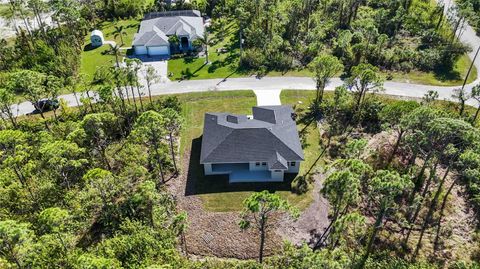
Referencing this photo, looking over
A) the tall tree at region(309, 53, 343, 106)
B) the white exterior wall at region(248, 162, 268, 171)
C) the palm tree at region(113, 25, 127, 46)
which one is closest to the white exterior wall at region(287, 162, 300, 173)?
the white exterior wall at region(248, 162, 268, 171)

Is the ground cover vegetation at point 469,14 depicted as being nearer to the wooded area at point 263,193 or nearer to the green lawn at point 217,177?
the wooded area at point 263,193

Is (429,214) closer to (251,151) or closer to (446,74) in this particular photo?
(251,151)

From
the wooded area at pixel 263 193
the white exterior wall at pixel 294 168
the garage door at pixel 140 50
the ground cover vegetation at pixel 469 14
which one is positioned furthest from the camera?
the garage door at pixel 140 50

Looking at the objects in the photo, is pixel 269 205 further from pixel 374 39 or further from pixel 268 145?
pixel 374 39

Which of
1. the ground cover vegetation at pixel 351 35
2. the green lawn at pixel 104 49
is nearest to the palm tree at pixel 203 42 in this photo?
the ground cover vegetation at pixel 351 35

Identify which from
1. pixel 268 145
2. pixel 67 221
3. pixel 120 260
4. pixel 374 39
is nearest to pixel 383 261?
pixel 268 145
